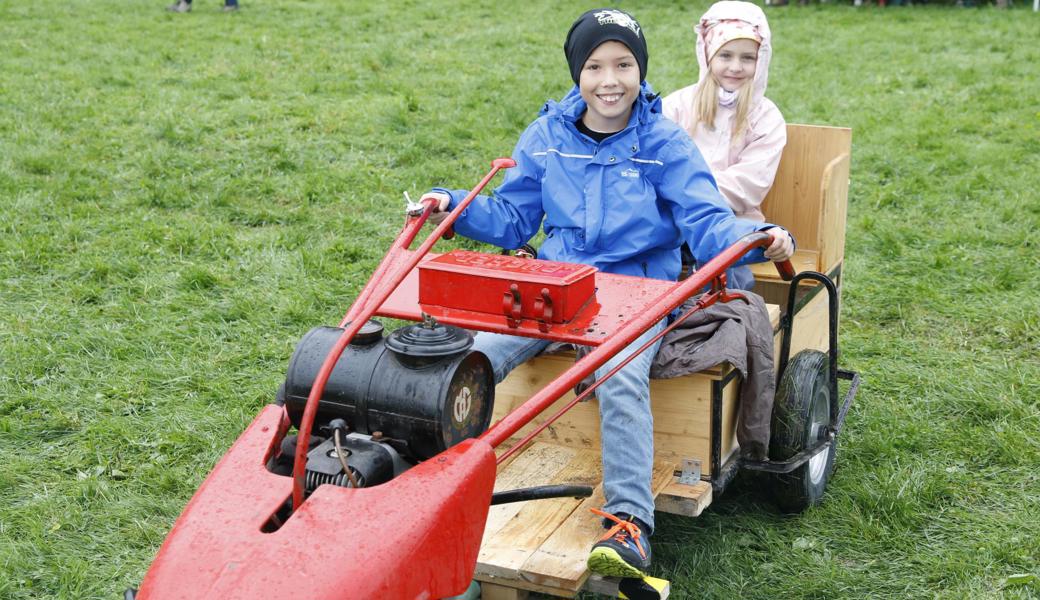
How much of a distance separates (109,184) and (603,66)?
4.35 metres

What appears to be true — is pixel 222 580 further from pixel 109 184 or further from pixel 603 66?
pixel 109 184

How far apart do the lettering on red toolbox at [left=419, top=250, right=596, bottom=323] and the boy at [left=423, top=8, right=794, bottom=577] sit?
12.6 inches

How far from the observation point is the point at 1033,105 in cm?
875

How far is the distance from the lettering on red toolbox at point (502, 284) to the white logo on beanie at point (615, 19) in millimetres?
806

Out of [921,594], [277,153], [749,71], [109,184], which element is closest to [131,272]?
[109,184]

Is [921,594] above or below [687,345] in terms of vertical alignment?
below

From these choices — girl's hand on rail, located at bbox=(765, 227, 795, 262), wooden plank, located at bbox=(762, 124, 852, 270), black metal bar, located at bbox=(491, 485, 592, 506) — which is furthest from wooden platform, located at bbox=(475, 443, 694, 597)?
wooden plank, located at bbox=(762, 124, 852, 270)

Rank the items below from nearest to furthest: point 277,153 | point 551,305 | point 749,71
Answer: point 551,305 → point 749,71 → point 277,153

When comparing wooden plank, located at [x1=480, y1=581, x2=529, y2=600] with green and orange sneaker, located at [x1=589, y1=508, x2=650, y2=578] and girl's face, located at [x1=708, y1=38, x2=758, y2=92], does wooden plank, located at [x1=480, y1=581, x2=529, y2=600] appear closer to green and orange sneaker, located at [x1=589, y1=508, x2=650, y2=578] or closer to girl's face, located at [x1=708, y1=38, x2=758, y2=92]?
green and orange sneaker, located at [x1=589, y1=508, x2=650, y2=578]

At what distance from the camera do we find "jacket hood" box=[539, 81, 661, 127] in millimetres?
3471

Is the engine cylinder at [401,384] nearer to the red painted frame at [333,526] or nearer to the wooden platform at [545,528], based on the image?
the red painted frame at [333,526]

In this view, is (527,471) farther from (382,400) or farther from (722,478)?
(382,400)

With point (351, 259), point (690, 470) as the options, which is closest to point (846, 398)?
point (690, 470)

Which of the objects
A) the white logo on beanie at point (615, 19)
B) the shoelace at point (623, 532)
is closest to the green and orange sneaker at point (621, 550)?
the shoelace at point (623, 532)
